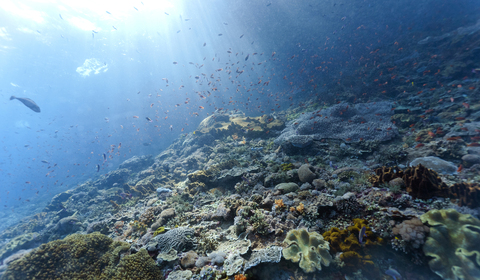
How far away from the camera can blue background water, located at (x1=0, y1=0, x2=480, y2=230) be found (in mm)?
22000

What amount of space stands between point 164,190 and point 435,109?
15.9 metres

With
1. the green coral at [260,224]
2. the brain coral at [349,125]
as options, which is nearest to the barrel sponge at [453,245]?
the green coral at [260,224]

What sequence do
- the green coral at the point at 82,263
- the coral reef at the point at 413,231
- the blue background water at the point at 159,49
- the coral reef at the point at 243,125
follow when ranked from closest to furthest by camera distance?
the coral reef at the point at 413,231 → the green coral at the point at 82,263 → the coral reef at the point at 243,125 → the blue background water at the point at 159,49

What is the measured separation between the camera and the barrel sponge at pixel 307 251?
2.83m

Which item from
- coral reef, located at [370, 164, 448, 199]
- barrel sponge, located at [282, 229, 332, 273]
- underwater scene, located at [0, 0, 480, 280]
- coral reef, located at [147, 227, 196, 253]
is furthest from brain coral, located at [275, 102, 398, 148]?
coral reef, located at [147, 227, 196, 253]

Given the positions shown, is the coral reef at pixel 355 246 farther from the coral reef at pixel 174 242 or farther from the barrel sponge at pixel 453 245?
the coral reef at pixel 174 242

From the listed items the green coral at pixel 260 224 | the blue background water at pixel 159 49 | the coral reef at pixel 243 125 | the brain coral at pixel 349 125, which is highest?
the blue background water at pixel 159 49

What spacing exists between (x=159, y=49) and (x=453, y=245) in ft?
199

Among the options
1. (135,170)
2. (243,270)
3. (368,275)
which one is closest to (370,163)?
(368,275)

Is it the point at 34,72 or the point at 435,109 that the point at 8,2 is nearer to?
the point at 34,72

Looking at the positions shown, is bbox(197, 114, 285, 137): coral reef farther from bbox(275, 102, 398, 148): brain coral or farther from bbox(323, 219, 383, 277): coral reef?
bbox(323, 219, 383, 277): coral reef

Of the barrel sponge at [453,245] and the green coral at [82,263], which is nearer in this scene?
the barrel sponge at [453,245]

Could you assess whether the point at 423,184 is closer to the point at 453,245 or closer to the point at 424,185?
the point at 424,185

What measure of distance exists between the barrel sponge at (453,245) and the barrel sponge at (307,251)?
4.83 feet
